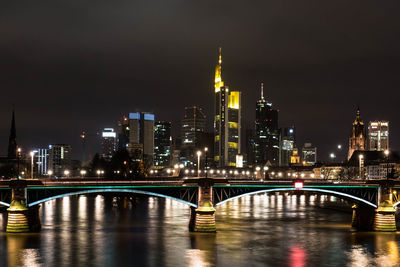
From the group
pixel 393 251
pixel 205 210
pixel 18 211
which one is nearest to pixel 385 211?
pixel 393 251

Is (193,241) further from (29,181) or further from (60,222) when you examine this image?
(60,222)

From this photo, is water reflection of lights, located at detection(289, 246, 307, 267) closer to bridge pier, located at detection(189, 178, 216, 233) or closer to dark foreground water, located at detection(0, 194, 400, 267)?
dark foreground water, located at detection(0, 194, 400, 267)

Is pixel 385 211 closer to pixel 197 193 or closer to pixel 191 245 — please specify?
pixel 197 193

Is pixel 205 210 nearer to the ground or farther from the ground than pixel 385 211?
farther from the ground

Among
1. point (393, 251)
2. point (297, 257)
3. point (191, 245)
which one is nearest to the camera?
point (297, 257)

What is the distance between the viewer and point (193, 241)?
7869 centimetres

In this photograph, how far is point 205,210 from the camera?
84875 mm

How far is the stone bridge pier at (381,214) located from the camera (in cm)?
9156

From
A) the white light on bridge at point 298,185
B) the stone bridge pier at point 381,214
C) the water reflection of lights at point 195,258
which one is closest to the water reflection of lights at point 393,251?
the stone bridge pier at point 381,214

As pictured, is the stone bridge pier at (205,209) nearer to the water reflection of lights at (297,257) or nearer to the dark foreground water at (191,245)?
the dark foreground water at (191,245)

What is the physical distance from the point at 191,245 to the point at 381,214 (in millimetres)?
33739

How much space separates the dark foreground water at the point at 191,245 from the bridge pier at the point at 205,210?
5.45ft

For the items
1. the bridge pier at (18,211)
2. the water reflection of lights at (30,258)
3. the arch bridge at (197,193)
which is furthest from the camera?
the arch bridge at (197,193)

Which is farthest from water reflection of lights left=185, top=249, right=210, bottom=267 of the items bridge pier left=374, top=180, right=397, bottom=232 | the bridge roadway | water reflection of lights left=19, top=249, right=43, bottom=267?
bridge pier left=374, top=180, right=397, bottom=232
